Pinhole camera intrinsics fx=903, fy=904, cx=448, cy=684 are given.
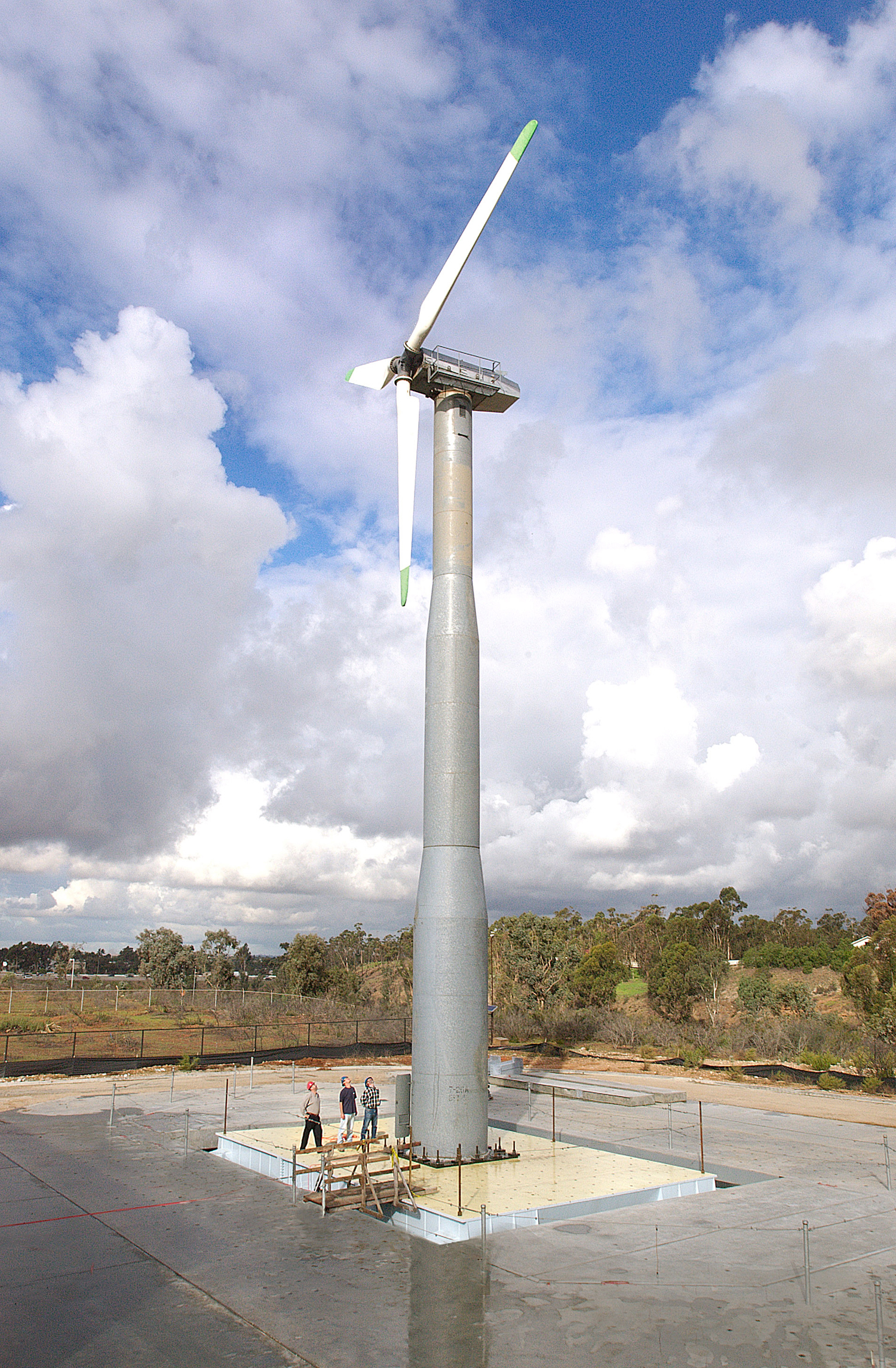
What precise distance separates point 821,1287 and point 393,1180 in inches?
246

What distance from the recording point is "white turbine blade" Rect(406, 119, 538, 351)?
1806 cm

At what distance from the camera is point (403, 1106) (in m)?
16.4

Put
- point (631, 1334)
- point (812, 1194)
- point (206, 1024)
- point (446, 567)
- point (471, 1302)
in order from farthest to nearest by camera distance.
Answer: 1. point (206, 1024)
2. point (446, 567)
3. point (812, 1194)
4. point (471, 1302)
5. point (631, 1334)

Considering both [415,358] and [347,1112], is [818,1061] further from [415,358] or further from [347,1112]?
[415,358]

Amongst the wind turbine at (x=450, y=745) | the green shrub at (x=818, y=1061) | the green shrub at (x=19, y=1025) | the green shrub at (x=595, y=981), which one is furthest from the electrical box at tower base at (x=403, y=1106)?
the green shrub at (x=595, y=981)

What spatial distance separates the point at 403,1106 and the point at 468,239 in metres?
16.7

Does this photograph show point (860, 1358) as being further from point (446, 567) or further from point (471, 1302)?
point (446, 567)

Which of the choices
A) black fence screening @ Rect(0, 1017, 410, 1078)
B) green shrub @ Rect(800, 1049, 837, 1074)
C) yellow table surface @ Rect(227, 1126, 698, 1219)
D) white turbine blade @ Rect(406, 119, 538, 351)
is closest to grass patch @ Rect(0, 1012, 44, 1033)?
black fence screening @ Rect(0, 1017, 410, 1078)

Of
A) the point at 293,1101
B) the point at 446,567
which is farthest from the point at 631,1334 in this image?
the point at 293,1101

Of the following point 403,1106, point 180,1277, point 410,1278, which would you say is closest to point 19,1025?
point 403,1106

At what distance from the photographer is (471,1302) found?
32.2 feet

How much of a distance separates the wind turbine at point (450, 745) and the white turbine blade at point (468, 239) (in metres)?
0.02

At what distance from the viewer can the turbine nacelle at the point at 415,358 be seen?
1808 centimetres

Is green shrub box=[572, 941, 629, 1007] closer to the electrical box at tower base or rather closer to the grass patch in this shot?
the grass patch
